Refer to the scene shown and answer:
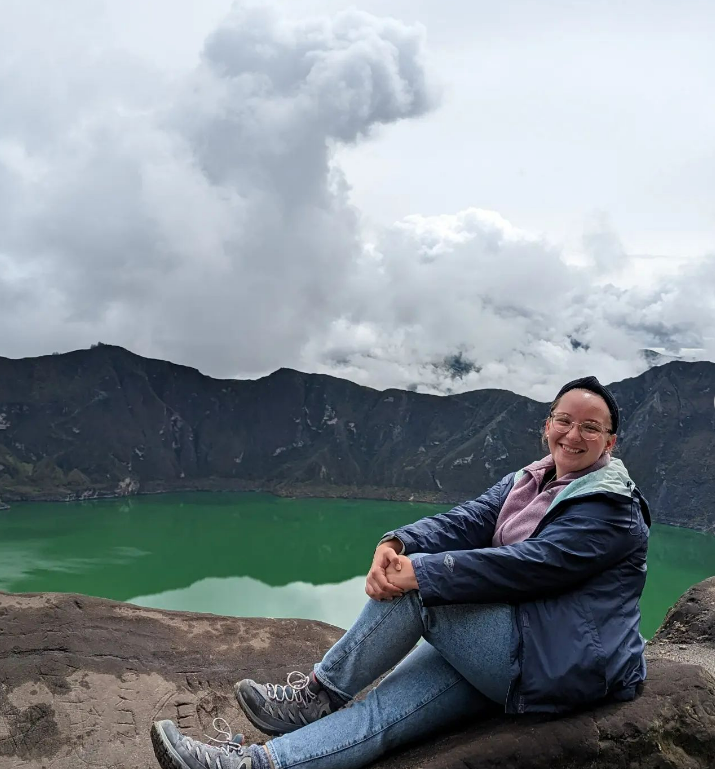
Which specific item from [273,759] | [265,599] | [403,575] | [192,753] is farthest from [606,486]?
[265,599]

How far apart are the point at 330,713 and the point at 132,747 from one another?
5.11 m

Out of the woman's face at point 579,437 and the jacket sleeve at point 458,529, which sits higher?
the woman's face at point 579,437

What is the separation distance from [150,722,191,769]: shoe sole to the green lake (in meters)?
40.3

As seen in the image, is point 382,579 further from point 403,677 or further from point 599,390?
point 599,390

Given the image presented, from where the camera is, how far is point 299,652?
35.6ft

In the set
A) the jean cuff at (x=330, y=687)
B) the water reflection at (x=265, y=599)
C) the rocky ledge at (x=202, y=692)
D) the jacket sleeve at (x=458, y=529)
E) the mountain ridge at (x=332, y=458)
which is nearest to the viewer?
the rocky ledge at (x=202, y=692)

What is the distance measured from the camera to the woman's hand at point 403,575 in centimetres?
350

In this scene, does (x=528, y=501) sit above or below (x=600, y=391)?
below

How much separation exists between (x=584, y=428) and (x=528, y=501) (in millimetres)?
642

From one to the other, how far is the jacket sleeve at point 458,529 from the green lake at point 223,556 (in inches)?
1579

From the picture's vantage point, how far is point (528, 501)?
4.18 meters

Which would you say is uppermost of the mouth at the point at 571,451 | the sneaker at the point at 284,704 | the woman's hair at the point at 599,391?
the woman's hair at the point at 599,391

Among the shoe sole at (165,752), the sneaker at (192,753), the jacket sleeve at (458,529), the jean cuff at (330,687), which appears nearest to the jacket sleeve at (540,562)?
the jacket sleeve at (458,529)

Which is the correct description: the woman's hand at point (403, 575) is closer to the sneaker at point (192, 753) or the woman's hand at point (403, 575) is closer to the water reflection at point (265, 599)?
the sneaker at point (192, 753)
